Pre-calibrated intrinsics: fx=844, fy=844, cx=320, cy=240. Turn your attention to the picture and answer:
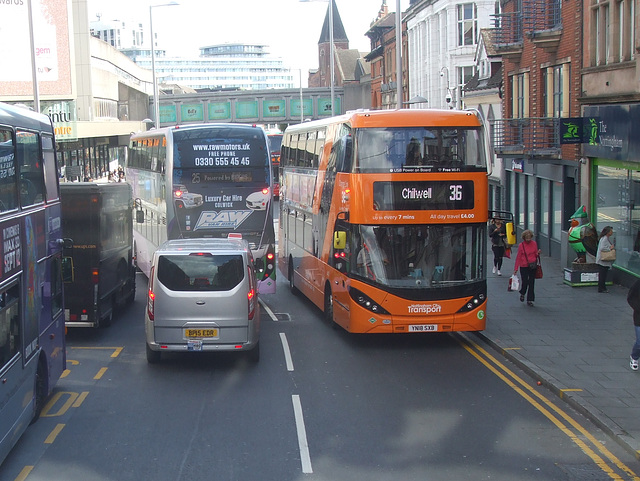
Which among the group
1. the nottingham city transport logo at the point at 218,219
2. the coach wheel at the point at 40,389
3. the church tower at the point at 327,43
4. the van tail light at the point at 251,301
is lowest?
the coach wheel at the point at 40,389

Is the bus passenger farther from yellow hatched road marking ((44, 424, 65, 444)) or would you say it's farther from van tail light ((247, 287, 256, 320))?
yellow hatched road marking ((44, 424, 65, 444))

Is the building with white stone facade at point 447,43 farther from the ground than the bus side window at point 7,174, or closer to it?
farther from the ground

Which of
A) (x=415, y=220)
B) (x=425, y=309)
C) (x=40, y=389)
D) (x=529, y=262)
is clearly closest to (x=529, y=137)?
(x=529, y=262)

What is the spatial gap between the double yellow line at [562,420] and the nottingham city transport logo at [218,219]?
259 inches

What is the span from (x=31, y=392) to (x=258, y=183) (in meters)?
10.1

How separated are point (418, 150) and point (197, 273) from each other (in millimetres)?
4375

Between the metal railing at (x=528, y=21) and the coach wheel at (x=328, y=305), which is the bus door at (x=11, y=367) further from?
the metal railing at (x=528, y=21)

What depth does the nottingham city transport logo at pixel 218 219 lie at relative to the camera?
19000 mm

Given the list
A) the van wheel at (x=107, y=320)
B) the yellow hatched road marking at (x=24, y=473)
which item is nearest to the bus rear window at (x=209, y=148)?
the van wheel at (x=107, y=320)

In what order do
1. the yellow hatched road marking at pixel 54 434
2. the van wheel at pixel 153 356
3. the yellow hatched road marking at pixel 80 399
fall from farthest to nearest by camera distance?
1. the van wheel at pixel 153 356
2. the yellow hatched road marking at pixel 80 399
3. the yellow hatched road marking at pixel 54 434

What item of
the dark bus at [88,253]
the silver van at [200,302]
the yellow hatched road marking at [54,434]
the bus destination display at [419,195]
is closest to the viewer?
the yellow hatched road marking at [54,434]

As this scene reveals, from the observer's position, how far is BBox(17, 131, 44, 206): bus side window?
956cm

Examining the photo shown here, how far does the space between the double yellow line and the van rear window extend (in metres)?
4.40

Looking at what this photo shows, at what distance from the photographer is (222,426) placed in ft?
33.9
